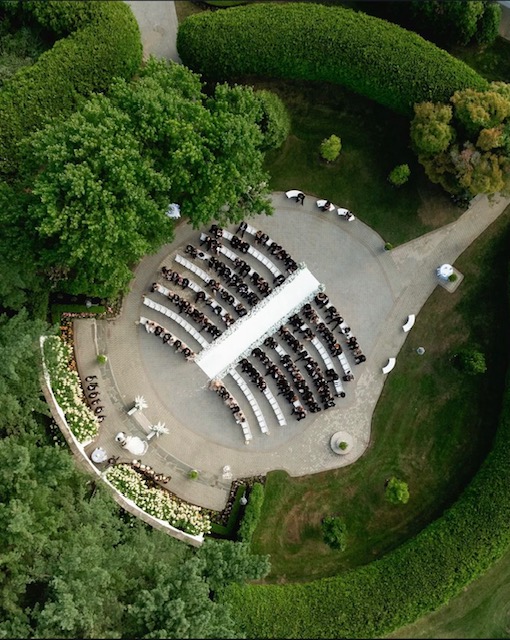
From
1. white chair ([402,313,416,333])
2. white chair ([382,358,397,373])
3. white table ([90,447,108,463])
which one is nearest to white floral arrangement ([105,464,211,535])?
white table ([90,447,108,463])

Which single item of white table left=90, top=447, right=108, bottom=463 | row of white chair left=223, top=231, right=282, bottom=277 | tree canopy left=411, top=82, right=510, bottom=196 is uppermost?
tree canopy left=411, top=82, right=510, bottom=196

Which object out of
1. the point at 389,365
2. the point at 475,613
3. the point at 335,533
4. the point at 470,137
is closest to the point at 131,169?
the point at 470,137

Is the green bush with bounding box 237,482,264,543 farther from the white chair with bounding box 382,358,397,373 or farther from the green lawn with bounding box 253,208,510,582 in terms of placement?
the white chair with bounding box 382,358,397,373

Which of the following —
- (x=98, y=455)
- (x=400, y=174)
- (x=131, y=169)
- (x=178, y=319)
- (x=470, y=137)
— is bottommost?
(x=98, y=455)

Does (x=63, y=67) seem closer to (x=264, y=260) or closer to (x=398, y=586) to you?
(x=264, y=260)

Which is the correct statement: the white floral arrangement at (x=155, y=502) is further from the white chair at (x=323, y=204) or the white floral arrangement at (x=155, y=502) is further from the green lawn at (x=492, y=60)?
the green lawn at (x=492, y=60)

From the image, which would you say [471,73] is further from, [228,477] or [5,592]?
[5,592]

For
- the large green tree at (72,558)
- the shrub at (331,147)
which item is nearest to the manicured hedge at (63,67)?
the large green tree at (72,558)
